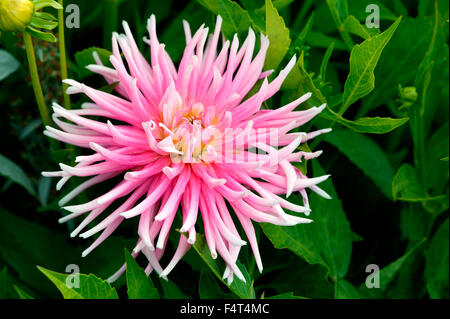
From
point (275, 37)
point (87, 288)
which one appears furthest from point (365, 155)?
point (87, 288)

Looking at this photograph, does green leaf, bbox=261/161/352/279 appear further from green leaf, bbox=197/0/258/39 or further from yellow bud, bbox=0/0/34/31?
yellow bud, bbox=0/0/34/31

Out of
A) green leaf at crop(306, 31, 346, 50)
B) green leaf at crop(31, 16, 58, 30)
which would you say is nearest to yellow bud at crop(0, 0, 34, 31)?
green leaf at crop(31, 16, 58, 30)

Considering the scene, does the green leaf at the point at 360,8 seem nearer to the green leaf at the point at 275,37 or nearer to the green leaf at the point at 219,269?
the green leaf at the point at 275,37

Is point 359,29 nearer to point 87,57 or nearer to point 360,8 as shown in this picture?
point 360,8

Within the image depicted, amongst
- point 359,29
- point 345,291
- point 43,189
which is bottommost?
point 345,291

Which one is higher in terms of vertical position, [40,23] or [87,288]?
[40,23]
